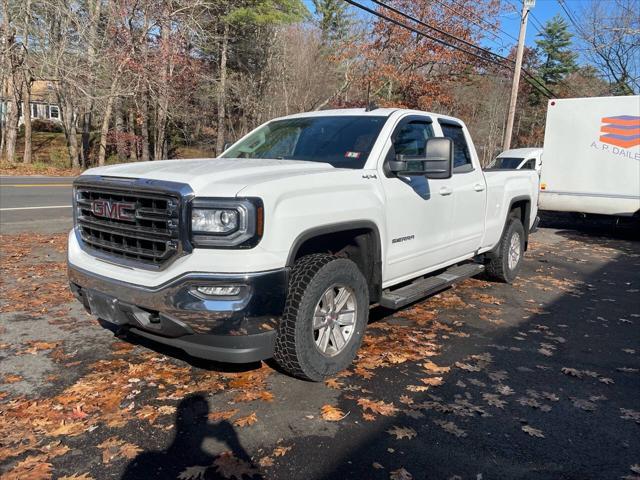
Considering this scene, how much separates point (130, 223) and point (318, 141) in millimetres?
1934

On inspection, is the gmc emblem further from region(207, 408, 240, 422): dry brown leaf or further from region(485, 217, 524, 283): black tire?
region(485, 217, 524, 283): black tire

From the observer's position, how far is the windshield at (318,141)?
4.30 metres

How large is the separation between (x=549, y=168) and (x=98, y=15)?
20783 millimetres

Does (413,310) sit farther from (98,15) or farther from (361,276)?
(98,15)

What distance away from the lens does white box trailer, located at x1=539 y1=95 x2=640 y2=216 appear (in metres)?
11.3

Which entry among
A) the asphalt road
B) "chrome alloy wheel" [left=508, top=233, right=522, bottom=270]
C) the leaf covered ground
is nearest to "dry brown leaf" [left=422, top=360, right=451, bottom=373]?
the leaf covered ground

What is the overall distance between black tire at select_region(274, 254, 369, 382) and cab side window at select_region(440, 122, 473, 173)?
234 cm

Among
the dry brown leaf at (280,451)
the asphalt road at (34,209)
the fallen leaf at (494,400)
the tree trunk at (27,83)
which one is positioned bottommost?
the dry brown leaf at (280,451)

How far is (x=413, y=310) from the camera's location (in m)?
5.65

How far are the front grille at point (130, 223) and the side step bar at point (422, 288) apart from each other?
1.89m

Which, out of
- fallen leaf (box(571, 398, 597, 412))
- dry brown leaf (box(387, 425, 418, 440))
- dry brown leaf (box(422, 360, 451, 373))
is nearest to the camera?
dry brown leaf (box(387, 425, 418, 440))

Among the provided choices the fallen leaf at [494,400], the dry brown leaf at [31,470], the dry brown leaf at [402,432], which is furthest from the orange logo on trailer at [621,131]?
the dry brown leaf at [31,470]

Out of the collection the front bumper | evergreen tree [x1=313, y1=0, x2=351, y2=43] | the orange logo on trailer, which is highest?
evergreen tree [x1=313, y1=0, x2=351, y2=43]

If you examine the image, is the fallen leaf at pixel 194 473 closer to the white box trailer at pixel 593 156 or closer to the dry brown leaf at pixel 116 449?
the dry brown leaf at pixel 116 449
